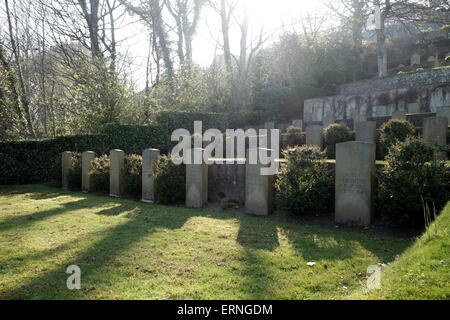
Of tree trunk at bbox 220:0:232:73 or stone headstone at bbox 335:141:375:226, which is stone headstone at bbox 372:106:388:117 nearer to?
tree trunk at bbox 220:0:232:73

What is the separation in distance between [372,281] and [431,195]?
9.37 feet

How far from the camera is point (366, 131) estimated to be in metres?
9.07

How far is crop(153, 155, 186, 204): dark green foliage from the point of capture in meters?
8.38

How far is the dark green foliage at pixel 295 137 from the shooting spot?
11.3m

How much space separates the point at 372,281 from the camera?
3.03 metres

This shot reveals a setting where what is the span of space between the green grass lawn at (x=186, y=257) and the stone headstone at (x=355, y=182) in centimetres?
58

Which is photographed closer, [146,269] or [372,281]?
[372,281]

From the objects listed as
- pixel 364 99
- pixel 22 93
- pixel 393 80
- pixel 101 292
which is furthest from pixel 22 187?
pixel 393 80

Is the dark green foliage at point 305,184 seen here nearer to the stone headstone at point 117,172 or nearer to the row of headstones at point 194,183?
the row of headstones at point 194,183

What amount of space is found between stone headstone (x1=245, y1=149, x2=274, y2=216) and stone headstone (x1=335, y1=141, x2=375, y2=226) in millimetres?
1518

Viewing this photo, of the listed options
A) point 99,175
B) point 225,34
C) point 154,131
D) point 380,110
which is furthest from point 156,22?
point 380,110

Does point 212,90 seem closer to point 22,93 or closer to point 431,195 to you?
point 22,93
